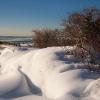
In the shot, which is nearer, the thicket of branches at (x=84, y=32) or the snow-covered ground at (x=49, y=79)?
the snow-covered ground at (x=49, y=79)

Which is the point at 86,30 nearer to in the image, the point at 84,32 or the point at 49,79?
the point at 84,32

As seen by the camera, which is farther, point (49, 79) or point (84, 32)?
point (84, 32)

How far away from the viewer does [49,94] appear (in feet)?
23.5

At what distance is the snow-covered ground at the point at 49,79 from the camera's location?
6.86 metres

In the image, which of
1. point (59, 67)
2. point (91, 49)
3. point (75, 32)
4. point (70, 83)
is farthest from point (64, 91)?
point (75, 32)

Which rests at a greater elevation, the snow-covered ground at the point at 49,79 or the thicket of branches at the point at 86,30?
the thicket of branches at the point at 86,30

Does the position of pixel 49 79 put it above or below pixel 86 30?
below

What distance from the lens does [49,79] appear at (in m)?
7.88

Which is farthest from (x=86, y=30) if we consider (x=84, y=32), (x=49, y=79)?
(x=49, y=79)

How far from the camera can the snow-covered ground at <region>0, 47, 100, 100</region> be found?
6.86 m

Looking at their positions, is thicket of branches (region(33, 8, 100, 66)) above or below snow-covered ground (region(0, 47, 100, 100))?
above

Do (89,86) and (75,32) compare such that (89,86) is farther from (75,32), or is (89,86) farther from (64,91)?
(75,32)

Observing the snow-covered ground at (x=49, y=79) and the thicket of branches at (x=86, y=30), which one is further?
the thicket of branches at (x=86, y=30)

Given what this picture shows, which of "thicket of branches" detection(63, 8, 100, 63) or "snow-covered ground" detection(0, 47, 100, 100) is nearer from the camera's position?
"snow-covered ground" detection(0, 47, 100, 100)
